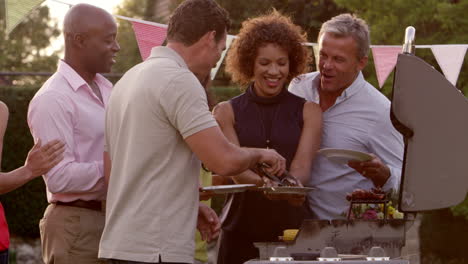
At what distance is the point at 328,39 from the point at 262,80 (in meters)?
0.46

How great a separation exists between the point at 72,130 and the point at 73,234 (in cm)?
41

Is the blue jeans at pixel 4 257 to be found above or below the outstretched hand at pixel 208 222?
below

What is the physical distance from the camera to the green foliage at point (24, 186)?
11938 mm

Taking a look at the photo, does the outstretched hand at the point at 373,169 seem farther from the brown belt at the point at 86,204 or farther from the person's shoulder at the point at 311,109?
the brown belt at the point at 86,204

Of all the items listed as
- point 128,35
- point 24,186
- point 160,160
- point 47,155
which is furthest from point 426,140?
point 128,35

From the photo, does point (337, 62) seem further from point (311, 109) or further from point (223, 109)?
point (223, 109)

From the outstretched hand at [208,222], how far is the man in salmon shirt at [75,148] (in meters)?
0.44

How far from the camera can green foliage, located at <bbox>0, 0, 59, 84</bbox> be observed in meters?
24.3

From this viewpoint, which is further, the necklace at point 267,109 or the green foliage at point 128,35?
the green foliage at point 128,35

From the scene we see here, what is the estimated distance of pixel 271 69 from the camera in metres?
4.12

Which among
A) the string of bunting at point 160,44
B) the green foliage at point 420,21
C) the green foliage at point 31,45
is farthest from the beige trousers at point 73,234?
the green foliage at point 31,45

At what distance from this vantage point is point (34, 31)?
2505 cm

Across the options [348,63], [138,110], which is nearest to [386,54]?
[348,63]

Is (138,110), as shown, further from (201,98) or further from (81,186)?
(81,186)
